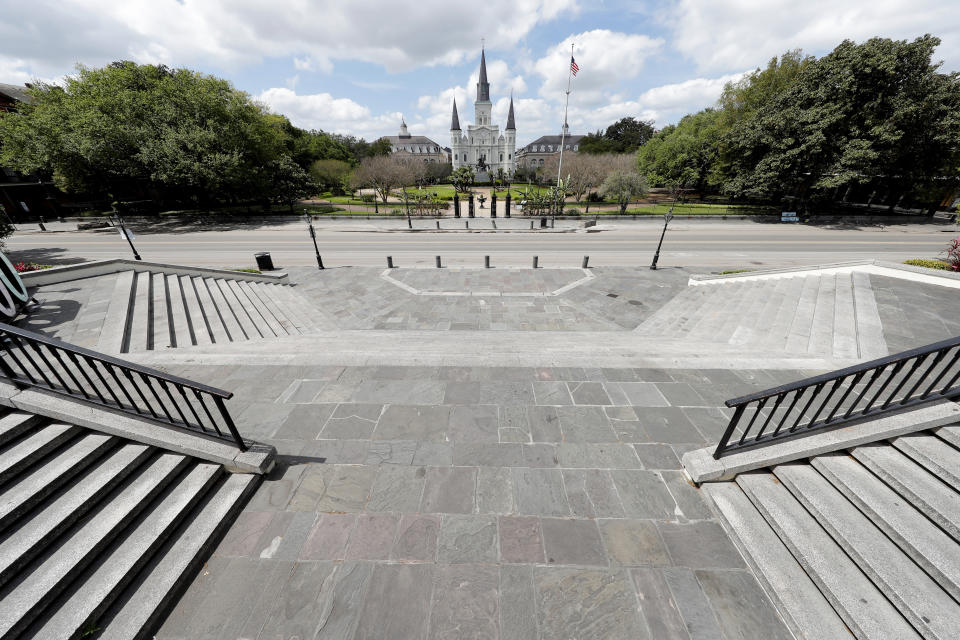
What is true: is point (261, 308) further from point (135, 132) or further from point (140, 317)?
point (135, 132)

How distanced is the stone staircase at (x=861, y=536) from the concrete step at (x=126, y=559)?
6.36 metres

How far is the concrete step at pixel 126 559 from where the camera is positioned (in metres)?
2.76

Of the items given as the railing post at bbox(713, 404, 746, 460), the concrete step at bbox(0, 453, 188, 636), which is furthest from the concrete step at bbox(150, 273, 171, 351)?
the railing post at bbox(713, 404, 746, 460)

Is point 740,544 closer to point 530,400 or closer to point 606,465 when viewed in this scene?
point 606,465

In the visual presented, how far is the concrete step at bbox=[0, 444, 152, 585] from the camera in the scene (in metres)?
2.94

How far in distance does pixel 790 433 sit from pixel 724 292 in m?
11.1

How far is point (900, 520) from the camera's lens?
315 centimetres

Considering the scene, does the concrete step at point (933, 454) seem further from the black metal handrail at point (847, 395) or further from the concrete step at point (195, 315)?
the concrete step at point (195, 315)

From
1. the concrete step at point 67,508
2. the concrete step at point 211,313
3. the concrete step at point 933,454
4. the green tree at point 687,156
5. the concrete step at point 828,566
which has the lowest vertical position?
the concrete step at point 211,313

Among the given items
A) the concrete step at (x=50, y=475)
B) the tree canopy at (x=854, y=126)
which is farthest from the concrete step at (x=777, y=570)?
the tree canopy at (x=854, y=126)

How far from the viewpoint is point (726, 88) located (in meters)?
38.8

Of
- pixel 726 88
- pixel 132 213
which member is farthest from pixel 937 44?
pixel 132 213

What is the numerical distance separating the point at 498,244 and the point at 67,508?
80.6 ft

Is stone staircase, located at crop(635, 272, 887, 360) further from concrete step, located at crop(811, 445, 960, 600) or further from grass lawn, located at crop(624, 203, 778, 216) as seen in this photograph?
grass lawn, located at crop(624, 203, 778, 216)
